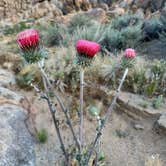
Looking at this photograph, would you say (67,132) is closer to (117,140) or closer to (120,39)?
(117,140)

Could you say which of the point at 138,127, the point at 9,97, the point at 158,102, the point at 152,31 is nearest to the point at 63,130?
the point at 9,97

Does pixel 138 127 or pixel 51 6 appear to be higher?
pixel 138 127

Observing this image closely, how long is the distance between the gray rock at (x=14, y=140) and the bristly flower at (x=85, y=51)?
1280mm

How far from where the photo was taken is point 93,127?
5.63 metres

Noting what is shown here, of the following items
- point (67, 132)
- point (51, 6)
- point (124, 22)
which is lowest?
point (51, 6)

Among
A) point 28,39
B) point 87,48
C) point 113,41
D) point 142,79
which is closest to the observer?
point 28,39

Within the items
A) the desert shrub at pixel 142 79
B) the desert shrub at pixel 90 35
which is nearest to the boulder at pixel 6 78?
the desert shrub at pixel 142 79

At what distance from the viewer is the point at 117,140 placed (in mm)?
5430

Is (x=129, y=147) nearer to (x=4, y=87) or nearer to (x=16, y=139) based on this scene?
(x=16, y=139)

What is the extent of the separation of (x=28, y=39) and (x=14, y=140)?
57.4 inches

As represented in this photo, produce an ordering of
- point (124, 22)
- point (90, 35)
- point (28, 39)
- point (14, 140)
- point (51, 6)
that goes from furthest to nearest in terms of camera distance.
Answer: point (51, 6)
point (124, 22)
point (90, 35)
point (14, 140)
point (28, 39)

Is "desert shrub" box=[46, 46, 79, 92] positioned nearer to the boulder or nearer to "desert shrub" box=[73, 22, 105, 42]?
the boulder

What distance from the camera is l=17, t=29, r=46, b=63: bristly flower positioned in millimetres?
3319

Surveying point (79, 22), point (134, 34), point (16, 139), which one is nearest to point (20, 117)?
point (16, 139)
